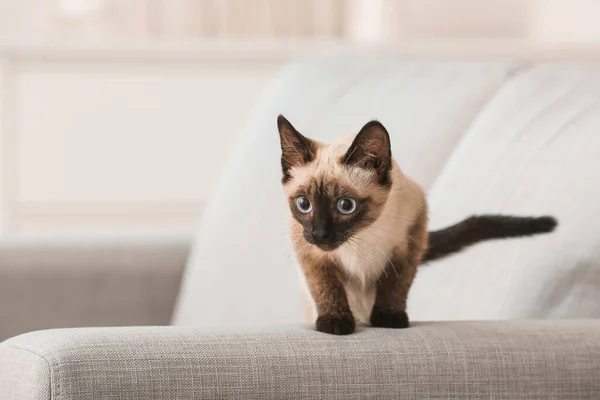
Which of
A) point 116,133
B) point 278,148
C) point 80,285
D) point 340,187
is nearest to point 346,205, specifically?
point 340,187

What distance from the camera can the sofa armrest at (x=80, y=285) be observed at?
1.66 meters

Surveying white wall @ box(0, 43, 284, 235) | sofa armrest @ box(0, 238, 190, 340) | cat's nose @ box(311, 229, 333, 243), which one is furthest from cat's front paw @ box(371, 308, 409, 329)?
white wall @ box(0, 43, 284, 235)

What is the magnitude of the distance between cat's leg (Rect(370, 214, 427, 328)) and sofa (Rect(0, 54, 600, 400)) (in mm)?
21

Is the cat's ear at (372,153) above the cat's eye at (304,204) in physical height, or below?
above

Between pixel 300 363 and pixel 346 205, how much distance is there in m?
0.13

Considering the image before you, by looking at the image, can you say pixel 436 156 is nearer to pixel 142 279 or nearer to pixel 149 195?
pixel 142 279

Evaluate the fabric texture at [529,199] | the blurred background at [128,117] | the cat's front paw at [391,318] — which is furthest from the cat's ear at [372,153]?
the blurred background at [128,117]

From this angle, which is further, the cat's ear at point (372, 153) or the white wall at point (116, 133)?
the white wall at point (116, 133)

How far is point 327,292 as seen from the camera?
89 centimetres

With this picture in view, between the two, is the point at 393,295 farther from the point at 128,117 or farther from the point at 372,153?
the point at 128,117

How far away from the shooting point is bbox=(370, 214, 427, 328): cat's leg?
0.89 metres

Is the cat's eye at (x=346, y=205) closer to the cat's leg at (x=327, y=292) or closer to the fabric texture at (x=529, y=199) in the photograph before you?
the cat's leg at (x=327, y=292)

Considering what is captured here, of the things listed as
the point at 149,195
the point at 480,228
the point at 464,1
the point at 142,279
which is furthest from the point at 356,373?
the point at 464,1

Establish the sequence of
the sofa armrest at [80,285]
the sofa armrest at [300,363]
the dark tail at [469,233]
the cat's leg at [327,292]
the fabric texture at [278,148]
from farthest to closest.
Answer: the sofa armrest at [80,285] → the fabric texture at [278,148] → the dark tail at [469,233] → the cat's leg at [327,292] → the sofa armrest at [300,363]
